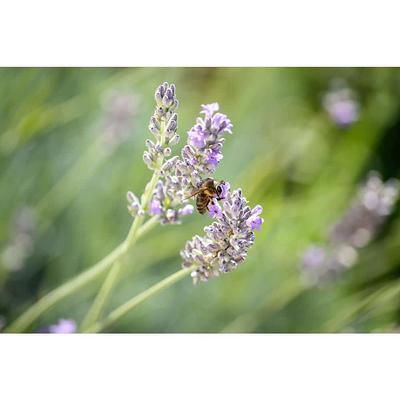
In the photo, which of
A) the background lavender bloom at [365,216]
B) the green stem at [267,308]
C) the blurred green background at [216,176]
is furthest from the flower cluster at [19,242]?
the background lavender bloom at [365,216]

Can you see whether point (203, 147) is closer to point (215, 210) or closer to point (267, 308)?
point (215, 210)

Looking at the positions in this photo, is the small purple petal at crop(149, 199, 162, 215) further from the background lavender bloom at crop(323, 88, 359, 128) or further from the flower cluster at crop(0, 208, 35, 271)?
the background lavender bloom at crop(323, 88, 359, 128)

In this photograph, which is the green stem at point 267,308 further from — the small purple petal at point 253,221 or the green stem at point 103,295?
the small purple petal at point 253,221

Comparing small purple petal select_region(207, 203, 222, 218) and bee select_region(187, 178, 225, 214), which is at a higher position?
bee select_region(187, 178, 225, 214)

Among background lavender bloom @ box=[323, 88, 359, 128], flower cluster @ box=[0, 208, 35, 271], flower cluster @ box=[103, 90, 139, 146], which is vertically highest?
flower cluster @ box=[103, 90, 139, 146]

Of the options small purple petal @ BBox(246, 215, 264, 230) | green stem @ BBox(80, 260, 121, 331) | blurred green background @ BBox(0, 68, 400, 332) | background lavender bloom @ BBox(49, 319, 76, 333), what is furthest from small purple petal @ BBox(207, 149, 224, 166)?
background lavender bloom @ BBox(49, 319, 76, 333)

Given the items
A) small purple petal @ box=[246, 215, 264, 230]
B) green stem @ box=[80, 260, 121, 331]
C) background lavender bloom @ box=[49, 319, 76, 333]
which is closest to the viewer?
small purple petal @ box=[246, 215, 264, 230]

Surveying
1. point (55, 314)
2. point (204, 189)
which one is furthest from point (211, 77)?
point (55, 314)
